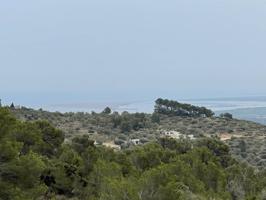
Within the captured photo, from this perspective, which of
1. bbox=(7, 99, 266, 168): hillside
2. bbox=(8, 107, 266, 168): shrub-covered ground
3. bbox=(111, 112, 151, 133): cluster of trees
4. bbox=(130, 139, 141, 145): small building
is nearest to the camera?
bbox=(130, 139, 141, 145): small building

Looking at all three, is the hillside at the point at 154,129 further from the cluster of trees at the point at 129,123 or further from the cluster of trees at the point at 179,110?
the cluster of trees at the point at 179,110

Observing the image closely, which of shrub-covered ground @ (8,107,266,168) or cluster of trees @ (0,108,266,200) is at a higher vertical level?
cluster of trees @ (0,108,266,200)

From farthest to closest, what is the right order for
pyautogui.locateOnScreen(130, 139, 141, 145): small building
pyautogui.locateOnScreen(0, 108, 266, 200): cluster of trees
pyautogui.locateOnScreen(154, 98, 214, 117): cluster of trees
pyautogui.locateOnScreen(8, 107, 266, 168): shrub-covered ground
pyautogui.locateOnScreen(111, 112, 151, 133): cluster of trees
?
pyautogui.locateOnScreen(154, 98, 214, 117): cluster of trees → pyautogui.locateOnScreen(111, 112, 151, 133): cluster of trees → pyautogui.locateOnScreen(8, 107, 266, 168): shrub-covered ground → pyautogui.locateOnScreen(130, 139, 141, 145): small building → pyautogui.locateOnScreen(0, 108, 266, 200): cluster of trees

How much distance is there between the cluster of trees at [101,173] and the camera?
15359 millimetres

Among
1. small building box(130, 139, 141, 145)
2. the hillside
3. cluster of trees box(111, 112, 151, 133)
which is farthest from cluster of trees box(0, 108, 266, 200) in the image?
cluster of trees box(111, 112, 151, 133)

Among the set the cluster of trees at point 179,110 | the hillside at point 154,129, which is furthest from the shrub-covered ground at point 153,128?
the cluster of trees at point 179,110

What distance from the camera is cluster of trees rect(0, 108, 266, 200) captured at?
1536cm

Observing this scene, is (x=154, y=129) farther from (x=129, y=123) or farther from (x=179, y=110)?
(x=179, y=110)

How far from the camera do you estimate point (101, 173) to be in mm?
20047

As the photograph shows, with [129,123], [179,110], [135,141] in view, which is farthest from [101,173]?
[179,110]

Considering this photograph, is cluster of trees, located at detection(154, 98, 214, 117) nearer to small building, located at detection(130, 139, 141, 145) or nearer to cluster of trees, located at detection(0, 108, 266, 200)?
small building, located at detection(130, 139, 141, 145)

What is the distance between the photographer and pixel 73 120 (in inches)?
2542

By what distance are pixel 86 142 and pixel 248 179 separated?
26.6ft

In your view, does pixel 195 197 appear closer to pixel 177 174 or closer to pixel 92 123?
pixel 177 174
